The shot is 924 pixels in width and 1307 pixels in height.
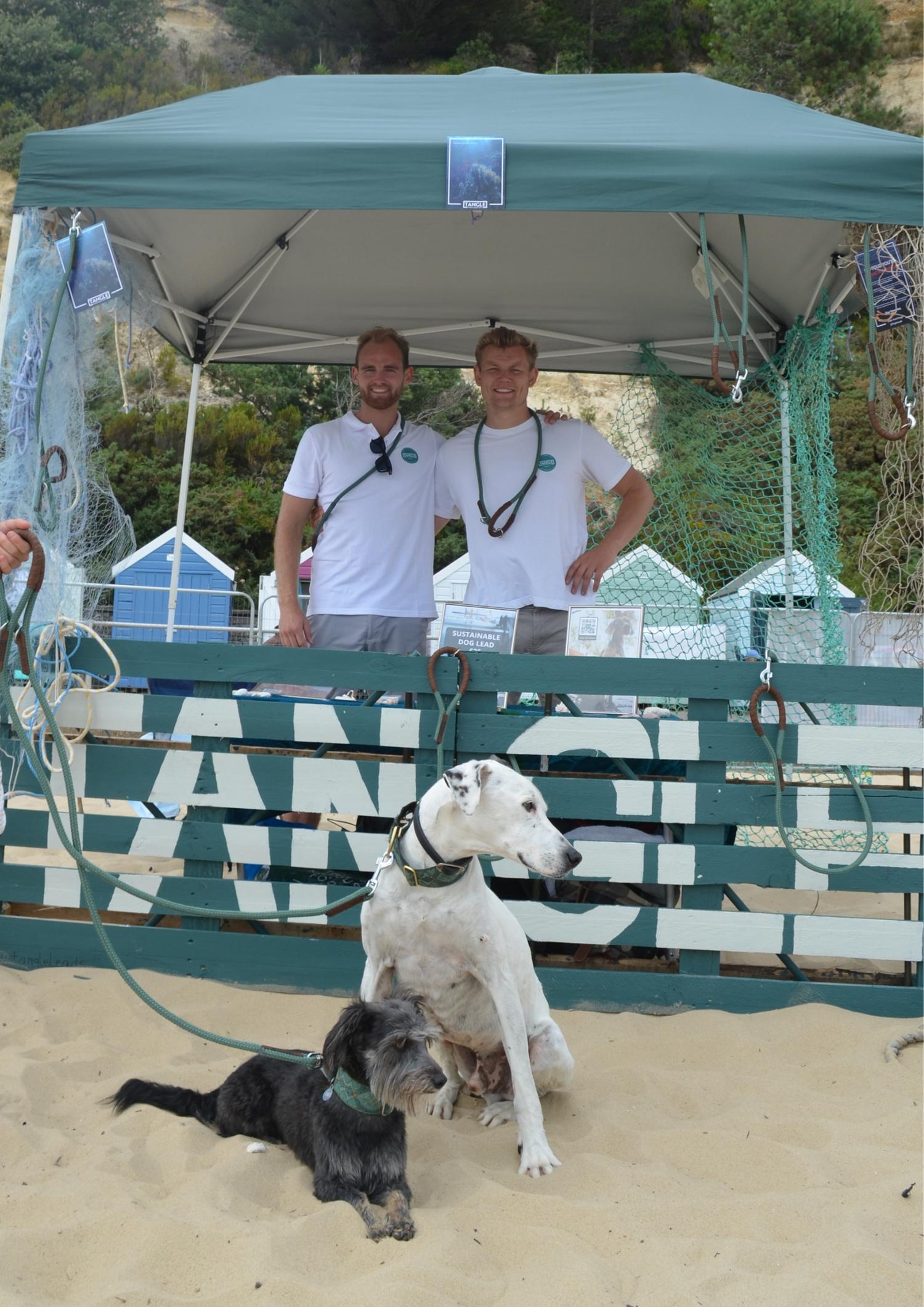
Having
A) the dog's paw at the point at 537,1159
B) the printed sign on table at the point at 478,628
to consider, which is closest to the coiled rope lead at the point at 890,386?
the printed sign on table at the point at 478,628

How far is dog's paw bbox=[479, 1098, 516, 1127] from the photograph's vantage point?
2939 mm

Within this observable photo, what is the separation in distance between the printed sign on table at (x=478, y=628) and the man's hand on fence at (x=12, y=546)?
1.63 meters

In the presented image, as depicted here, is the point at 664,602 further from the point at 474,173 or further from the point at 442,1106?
the point at 442,1106

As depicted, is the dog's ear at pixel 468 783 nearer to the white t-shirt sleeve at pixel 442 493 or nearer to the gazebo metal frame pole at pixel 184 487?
the white t-shirt sleeve at pixel 442 493

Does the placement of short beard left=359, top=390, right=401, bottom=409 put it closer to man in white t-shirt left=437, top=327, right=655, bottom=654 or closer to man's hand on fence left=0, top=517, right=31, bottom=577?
man in white t-shirt left=437, top=327, right=655, bottom=654

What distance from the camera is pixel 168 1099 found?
279 cm

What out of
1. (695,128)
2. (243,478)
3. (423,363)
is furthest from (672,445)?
(243,478)

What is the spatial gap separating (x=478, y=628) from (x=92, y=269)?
1930mm

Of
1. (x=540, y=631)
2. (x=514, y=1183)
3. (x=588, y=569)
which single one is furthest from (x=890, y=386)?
(x=514, y=1183)

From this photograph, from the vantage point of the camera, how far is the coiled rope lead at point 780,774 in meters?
3.62

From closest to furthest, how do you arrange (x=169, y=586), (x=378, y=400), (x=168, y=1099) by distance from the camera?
(x=168, y=1099)
(x=378, y=400)
(x=169, y=586)

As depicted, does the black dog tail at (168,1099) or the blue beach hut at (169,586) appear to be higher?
the blue beach hut at (169,586)

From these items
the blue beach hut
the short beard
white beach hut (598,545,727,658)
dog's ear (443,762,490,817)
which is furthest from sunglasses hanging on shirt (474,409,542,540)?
the blue beach hut

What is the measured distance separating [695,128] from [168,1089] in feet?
11.9
